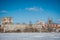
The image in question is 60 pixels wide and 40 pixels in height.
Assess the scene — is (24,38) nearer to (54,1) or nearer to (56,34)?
(56,34)

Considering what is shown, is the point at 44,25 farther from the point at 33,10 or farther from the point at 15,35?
the point at 15,35

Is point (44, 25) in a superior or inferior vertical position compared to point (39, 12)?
inferior

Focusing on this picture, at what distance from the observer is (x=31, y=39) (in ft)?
10.6

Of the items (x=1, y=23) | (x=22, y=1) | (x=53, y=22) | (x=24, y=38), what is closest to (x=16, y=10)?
(x=22, y=1)

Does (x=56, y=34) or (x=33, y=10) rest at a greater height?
(x=33, y=10)

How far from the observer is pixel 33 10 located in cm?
330

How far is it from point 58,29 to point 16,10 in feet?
3.56

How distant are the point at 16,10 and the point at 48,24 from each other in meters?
0.82

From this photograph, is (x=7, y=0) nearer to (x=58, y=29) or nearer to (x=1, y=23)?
(x=1, y=23)

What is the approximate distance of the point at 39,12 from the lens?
3311mm

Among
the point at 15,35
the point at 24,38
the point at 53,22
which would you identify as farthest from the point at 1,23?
the point at 53,22

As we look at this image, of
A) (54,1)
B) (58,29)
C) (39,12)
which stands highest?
(54,1)

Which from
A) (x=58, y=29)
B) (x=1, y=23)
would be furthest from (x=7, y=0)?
(x=58, y=29)

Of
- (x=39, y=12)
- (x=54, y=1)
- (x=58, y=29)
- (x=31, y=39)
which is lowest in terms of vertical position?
(x=31, y=39)
